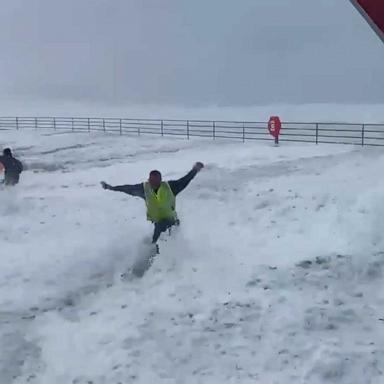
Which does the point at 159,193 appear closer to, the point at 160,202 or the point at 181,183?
the point at 160,202

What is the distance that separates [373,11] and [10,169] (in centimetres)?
1566

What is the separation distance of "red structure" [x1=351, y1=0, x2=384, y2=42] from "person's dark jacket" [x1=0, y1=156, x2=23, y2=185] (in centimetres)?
1535

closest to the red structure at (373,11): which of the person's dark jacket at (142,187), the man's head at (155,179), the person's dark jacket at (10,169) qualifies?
the man's head at (155,179)

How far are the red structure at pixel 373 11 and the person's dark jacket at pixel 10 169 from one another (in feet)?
50.4

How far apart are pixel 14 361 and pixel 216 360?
78.4 inches

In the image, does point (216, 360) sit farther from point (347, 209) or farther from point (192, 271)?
point (347, 209)

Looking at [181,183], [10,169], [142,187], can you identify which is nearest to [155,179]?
[142,187]

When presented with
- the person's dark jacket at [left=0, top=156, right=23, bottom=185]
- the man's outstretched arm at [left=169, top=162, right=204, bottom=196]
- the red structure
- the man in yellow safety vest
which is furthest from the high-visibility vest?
the person's dark jacket at [left=0, top=156, right=23, bottom=185]

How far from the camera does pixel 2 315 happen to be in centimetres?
725

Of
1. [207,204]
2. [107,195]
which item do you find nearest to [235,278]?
[207,204]

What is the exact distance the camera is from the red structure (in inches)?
70.6

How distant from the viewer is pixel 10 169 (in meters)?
16.5

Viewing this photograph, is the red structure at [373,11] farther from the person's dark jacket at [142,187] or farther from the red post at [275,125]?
the red post at [275,125]

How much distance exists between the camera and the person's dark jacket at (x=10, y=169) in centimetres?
1631
